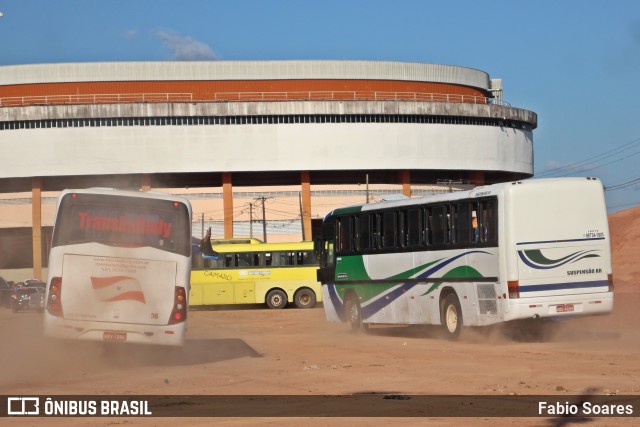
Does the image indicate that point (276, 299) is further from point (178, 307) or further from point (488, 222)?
point (178, 307)

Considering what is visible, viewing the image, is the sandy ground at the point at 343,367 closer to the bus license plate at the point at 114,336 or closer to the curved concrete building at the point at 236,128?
the bus license plate at the point at 114,336

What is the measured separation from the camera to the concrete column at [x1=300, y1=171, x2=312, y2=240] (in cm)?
9212

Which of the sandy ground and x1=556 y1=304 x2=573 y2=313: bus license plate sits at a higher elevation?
x1=556 y1=304 x2=573 y2=313: bus license plate

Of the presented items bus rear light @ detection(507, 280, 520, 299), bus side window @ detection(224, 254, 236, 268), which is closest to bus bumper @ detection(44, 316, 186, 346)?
bus rear light @ detection(507, 280, 520, 299)

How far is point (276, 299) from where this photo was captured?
52.8 m

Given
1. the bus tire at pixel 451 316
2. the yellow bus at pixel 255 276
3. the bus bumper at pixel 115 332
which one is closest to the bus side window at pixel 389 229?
the bus tire at pixel 451 316

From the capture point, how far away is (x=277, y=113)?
92.6m

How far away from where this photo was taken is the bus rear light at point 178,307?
1975 cm

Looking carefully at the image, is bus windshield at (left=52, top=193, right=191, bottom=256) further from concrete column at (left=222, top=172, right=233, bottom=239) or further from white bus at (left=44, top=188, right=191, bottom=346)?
concrete column at (left=222, top=172, right=233, bottom=239)

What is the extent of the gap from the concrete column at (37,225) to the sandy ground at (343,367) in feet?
201

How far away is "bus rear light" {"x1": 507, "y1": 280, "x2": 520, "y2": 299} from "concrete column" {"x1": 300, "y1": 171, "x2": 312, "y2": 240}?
68.6 metres

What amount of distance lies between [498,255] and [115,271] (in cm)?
856

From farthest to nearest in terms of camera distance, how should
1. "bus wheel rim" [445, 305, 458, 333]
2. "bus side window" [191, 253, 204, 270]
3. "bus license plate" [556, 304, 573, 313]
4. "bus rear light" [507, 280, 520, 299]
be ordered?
"bus side window" [191, 253, 204, 270] < "bus wheel rim" [445, 305, 458, 333] < "bus license plate" [556, 304, 573, 313] < "bus rear light" [507, 280, 520, 299]

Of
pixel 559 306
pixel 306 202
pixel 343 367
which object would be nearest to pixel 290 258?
pixel 559 306
